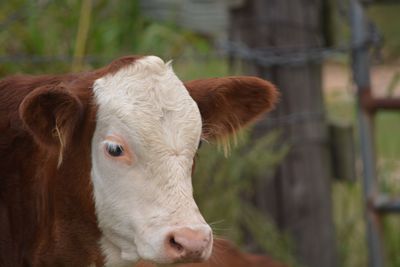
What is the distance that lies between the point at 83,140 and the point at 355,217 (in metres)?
3.64

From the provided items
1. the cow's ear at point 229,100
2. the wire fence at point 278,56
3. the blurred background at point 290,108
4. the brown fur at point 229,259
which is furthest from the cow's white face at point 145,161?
the wire fence at point 278,56

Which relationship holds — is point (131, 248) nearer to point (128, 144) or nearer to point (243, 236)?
point (128, 144)

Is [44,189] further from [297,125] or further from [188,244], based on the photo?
[297,125]

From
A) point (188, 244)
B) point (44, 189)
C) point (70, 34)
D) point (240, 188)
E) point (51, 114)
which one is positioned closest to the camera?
point (188, 244)

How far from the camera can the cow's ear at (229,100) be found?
4.38 metres

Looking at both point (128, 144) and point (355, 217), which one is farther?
point (355, 217)

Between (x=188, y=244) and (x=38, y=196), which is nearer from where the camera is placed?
(x=188, y=244)

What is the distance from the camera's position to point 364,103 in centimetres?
689

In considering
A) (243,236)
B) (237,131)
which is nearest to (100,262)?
(237,131)

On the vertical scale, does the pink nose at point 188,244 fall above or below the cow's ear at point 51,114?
below

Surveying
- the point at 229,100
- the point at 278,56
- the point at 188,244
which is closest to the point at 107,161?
the point at 188,244

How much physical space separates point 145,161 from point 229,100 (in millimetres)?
601

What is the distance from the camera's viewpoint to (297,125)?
6949 mm

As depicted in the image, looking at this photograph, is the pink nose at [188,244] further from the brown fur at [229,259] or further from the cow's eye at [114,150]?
the brown fur at [229,259]
